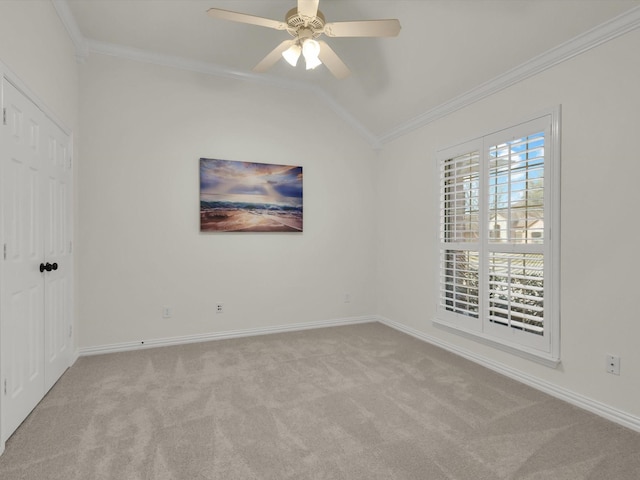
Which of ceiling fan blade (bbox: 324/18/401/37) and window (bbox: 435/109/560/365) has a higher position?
ceiling fan blade (bbox: 324/18/401/37)

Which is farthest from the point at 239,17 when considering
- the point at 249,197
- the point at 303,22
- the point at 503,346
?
the point at 503,346

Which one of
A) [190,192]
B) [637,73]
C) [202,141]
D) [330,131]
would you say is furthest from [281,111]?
[637,73]

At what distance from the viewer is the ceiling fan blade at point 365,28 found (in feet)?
7.21

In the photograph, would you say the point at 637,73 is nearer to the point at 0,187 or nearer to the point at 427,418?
the point at 427,418

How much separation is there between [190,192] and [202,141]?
595 millimetres

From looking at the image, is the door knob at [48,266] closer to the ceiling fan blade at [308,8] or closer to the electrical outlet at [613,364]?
the ceiling fan blade at [308,8]

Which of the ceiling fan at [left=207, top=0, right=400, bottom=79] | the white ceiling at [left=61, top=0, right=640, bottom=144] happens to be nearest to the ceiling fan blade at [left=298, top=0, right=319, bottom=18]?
the ceiling fan at [left=207, top=0, right=400, bottom=79]

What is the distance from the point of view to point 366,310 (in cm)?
481

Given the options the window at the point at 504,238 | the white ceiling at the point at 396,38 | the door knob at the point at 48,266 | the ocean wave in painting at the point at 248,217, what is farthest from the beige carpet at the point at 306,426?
the white ceiling at the point at 396,38

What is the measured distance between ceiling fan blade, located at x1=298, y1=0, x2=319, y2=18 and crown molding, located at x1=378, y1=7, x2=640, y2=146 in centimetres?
178

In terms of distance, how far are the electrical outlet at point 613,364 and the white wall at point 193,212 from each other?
281 cm

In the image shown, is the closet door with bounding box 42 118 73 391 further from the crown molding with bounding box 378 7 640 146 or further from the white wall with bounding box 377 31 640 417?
the white wall with bounding box 377 31 640 417

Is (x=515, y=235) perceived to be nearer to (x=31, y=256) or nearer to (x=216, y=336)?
(x=216, y=336)

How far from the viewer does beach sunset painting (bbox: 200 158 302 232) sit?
3924 millimetres
